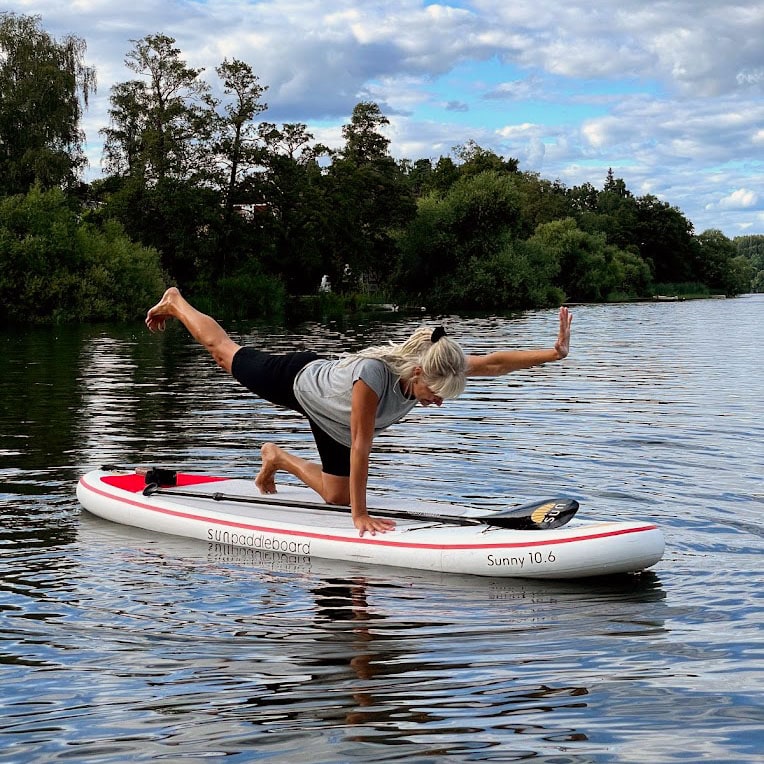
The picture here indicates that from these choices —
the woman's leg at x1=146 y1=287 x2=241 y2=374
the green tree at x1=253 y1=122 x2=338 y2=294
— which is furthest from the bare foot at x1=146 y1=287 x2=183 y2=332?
the green tree at x1=253 y1=122 x2=338 y2=294

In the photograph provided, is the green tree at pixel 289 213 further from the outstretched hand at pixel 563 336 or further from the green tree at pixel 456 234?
the outstretched hand at pixel 563 336

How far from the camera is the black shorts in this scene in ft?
26.3

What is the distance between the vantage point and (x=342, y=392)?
7.50 m

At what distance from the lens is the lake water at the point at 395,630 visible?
4.39 m

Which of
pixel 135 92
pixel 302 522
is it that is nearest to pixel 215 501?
pixel 302 522

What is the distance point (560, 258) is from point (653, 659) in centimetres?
8363

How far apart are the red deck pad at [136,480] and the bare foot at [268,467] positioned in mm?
743

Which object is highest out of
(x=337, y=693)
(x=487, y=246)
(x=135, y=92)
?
(x=135, y=92)

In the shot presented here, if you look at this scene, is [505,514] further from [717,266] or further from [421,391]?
[717,266]

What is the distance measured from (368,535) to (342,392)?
3.38 ft

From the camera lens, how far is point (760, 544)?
7.71 meters

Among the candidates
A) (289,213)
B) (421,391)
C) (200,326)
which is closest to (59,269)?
(289,213)

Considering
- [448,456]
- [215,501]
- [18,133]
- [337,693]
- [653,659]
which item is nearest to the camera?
[337,693]

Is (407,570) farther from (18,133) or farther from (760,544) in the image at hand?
(18,133)
